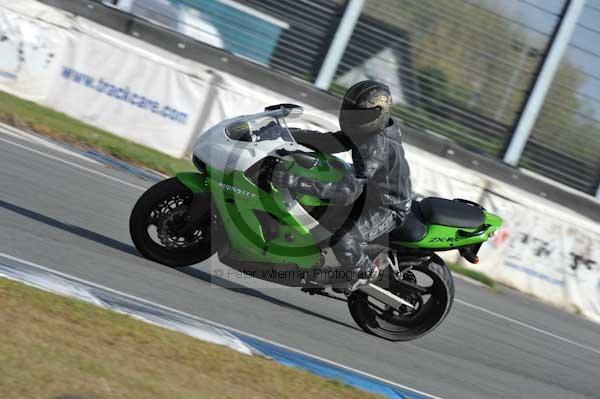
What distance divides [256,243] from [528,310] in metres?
6.21

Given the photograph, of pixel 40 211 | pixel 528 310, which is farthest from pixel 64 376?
pixel 528 310

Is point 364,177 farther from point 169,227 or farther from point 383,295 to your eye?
point 169,227

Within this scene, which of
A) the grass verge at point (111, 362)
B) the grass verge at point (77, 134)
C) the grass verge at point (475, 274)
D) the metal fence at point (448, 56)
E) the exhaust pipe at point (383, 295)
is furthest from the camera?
the metal fence at point (448, 56)

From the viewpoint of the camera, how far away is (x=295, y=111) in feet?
22.7

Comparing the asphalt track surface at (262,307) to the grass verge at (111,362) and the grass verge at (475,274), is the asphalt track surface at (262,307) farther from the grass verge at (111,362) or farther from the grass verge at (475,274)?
the grass verge at (475,274)

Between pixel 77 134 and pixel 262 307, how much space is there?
635cm

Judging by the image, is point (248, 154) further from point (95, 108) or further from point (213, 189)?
point (95, 108)

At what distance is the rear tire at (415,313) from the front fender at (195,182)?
1563 mm

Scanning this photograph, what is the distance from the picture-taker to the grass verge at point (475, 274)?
42.3 ft

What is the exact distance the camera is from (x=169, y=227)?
23.0 feet

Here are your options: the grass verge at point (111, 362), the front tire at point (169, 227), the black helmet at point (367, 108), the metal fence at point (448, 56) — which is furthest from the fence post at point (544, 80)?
the grass verge at point (111, 362)

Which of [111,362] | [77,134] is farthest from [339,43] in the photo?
[111,362]

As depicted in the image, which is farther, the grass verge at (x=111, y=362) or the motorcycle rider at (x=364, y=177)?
the motorcycle rider at (x=364, y=177)

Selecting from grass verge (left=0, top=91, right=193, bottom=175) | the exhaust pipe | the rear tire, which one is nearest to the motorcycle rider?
the exhaust pipe
